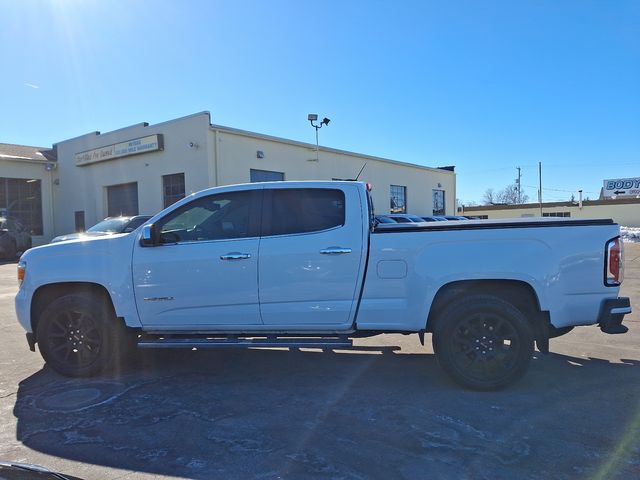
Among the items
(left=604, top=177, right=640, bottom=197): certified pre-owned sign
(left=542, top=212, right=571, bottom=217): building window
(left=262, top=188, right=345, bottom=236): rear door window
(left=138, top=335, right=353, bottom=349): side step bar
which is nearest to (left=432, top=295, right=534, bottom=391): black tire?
(left=138, top=335, right=353, bottom=349): side step bar

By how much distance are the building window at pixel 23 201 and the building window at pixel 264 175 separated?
45.9 feet

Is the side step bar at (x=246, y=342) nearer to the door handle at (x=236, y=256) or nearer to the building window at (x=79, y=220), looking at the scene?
the door handle at (x=236, y=256)

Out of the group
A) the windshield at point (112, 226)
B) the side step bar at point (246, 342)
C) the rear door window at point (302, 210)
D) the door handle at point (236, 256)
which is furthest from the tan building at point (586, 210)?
the door handle at point (236, 256)

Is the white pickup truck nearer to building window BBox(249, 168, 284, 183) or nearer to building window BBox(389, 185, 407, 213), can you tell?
building window BBox(249, 168, 284, 183)

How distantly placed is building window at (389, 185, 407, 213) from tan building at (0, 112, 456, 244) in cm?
25

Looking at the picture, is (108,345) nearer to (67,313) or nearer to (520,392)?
(67,313)

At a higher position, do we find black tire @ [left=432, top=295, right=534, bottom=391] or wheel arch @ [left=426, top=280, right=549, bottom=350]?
wheel arch @ [left=426, top=280, right=549, bottom=350]

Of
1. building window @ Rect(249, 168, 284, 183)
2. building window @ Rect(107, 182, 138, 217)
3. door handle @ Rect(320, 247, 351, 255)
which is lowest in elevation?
door handle @ Rect(320, 247, 351, 255)

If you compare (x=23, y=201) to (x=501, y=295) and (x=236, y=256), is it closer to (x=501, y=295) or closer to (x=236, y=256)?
(x=236, y=256)

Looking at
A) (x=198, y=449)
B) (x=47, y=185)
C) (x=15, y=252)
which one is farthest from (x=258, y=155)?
(x=198, y=449)

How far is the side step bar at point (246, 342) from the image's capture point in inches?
187

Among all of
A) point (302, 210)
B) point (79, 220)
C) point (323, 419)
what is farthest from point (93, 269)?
point (79, 220)

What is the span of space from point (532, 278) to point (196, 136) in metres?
18.4

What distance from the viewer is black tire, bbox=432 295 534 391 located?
4613 mm
